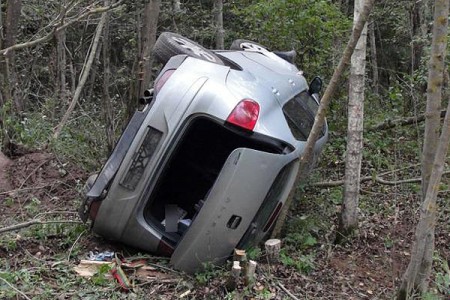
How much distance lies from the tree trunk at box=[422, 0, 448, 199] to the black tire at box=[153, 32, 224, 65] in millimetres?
1972

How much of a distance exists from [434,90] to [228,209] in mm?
1874

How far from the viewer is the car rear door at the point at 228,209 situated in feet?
14.1

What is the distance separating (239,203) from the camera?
14.4 feet

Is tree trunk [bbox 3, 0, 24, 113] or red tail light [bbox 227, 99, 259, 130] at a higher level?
red tail light [bbox 227, 99, 259, 130]

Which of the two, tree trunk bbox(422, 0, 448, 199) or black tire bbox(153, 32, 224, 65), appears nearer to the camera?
tree trunk bbox(422, 0, 448, 199)

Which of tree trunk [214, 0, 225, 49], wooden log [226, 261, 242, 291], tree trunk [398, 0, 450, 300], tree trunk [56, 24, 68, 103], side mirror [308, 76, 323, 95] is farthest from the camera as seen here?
tree trunk [214, 0, 225, 49]

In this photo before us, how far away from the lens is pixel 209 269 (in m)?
4.38

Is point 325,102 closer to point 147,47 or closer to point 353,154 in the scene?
point 353,154

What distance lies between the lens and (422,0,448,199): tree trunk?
412cm

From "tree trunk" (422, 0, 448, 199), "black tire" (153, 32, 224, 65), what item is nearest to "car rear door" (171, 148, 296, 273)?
"tree trunk" (422, 0, 448, 199)

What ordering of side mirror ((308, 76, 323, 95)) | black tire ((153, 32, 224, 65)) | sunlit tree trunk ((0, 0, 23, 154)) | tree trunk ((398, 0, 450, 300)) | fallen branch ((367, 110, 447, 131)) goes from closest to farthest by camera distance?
tree trunk ((398, 0, 450, 300)), black tire ((153, 32, 224, 65)), side mirror ((308, 76, 323, 95)), sunlit tree trunk ((0, 0, 23, 154)), fallen branch ((367, 110, 447, 131))

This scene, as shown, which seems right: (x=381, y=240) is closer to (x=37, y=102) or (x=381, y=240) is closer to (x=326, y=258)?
(x=326, y=258)

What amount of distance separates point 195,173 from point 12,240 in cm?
186

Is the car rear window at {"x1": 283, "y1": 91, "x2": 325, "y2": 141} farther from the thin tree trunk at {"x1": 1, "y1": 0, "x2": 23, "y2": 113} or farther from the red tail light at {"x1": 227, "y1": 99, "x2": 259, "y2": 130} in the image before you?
the thin tree trunk at {"x1": 1, "y1": 0, "x2": 23, "y2": 113}
